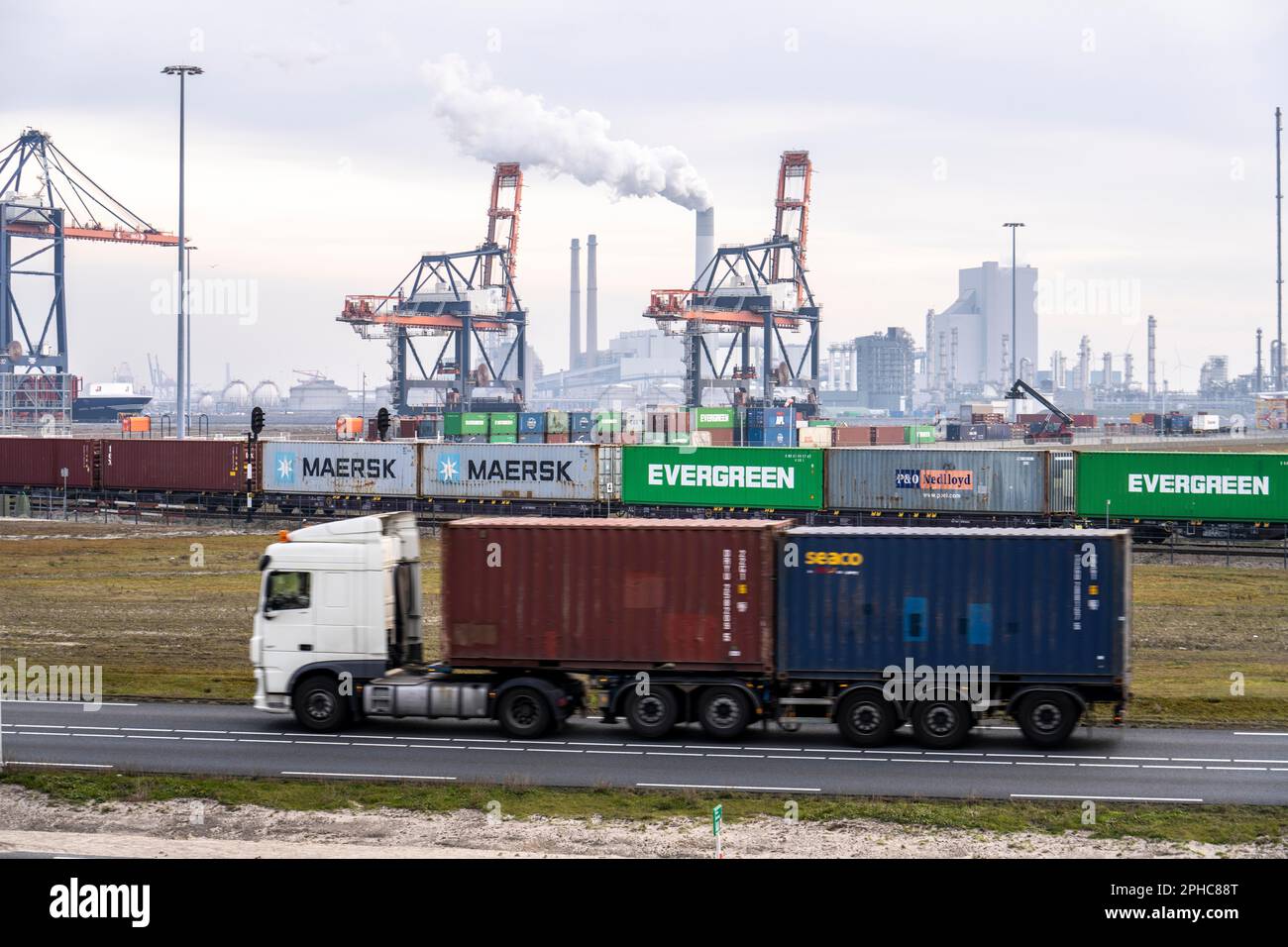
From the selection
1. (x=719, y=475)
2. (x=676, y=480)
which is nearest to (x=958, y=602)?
(x=719, y=475)

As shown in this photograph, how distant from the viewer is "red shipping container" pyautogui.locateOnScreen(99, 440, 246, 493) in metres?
69.3

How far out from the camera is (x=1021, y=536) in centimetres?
2169

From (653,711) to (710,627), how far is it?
1841mm

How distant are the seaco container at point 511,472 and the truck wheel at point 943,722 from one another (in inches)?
1601

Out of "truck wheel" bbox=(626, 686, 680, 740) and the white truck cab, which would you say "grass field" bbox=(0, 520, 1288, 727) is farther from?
"truck wheel" bbox=(626, 686, 680, 740)

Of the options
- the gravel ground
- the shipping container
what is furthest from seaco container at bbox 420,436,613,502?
the gravel ground

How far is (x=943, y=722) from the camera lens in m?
21.9

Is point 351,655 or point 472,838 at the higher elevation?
point 351,655

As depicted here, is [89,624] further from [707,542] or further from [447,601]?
[707,542]

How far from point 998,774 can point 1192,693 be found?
8539mm

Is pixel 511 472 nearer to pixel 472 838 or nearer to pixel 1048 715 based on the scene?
pixel 1048 715

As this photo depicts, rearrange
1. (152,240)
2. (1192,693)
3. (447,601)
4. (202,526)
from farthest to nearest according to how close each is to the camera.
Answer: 1. (152,240)
2. (202,526)
3. (1192,693)
4. (447,601)
